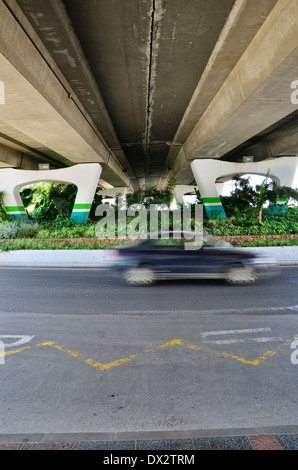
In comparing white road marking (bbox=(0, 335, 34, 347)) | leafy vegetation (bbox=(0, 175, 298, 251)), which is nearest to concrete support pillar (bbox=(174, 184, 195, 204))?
leafy vegetation (bbox=(0, 175, 298, 251))

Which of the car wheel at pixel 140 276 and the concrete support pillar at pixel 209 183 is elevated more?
the concrete support pillar at pixel 209 183

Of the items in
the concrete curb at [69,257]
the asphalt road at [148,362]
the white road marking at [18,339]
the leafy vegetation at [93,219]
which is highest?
the leafy vegetation at [93,219]

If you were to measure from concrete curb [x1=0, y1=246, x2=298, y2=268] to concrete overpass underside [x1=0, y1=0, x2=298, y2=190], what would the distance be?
5385 millimetres

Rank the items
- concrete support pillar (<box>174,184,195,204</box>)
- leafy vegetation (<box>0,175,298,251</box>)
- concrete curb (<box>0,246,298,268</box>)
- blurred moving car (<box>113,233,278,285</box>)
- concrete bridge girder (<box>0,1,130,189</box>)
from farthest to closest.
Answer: concrete support pillar (<box>174,184,195,204</box>)
leafy vegetation (<box>0,175,298,251</box>)
concrete curb (<box>0,246,298,268</box>)
blurred moving car (<box>113,233,278,285</box>)
concrete bridge girder (<box>0,1,130,189</box>)

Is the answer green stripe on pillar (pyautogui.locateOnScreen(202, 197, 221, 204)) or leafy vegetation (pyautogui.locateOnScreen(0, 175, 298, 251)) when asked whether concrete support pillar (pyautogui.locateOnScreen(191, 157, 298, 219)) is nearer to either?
green stripe on pillar (pyautogui.locateOnScreen(202, 197, 221, 204))

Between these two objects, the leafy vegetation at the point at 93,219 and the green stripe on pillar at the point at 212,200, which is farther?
the green stripe on pillar at the point at 212,200

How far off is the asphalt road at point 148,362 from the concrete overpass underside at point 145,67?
19.4 feet

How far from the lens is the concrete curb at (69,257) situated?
1236cm

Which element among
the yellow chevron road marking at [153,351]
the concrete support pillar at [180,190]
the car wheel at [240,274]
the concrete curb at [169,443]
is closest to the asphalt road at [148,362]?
the yellow chevron road marking at [153,351]

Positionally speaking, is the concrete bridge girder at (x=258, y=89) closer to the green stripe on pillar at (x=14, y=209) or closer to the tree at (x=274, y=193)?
the tree at (x=274, y=193)

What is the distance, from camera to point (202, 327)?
5.10 m

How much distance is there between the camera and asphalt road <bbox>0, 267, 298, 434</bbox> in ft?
9.14

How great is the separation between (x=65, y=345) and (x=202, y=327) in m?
2.37

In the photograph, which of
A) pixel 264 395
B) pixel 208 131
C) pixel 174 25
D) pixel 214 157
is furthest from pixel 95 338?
pixel 214 157
